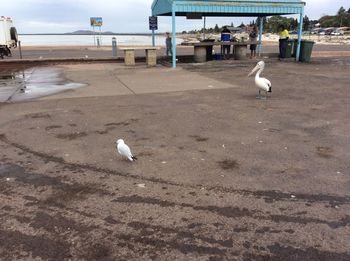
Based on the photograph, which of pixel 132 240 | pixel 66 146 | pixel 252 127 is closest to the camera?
pixel 132 240

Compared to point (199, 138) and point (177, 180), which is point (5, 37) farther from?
point (177, 180)

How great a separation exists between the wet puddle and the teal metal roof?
622cm

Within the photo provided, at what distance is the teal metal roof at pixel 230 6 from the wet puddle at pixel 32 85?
6217 millimetres

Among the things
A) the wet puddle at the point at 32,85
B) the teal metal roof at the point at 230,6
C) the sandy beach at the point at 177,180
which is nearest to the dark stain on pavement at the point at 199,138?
the sandy beach at the point at 177,180

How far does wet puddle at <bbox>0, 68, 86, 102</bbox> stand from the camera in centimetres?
1178

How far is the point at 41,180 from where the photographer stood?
5113 millimetres

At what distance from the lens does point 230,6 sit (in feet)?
61.2

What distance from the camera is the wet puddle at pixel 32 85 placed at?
11.8 metres

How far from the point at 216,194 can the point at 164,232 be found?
3.44ft

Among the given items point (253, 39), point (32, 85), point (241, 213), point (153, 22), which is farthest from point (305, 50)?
point (241, 213)

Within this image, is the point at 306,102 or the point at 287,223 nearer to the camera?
the point at 287,223

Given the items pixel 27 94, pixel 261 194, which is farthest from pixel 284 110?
pixel 27 94

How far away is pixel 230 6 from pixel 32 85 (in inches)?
409

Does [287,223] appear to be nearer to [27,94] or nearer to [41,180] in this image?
[41,180]
